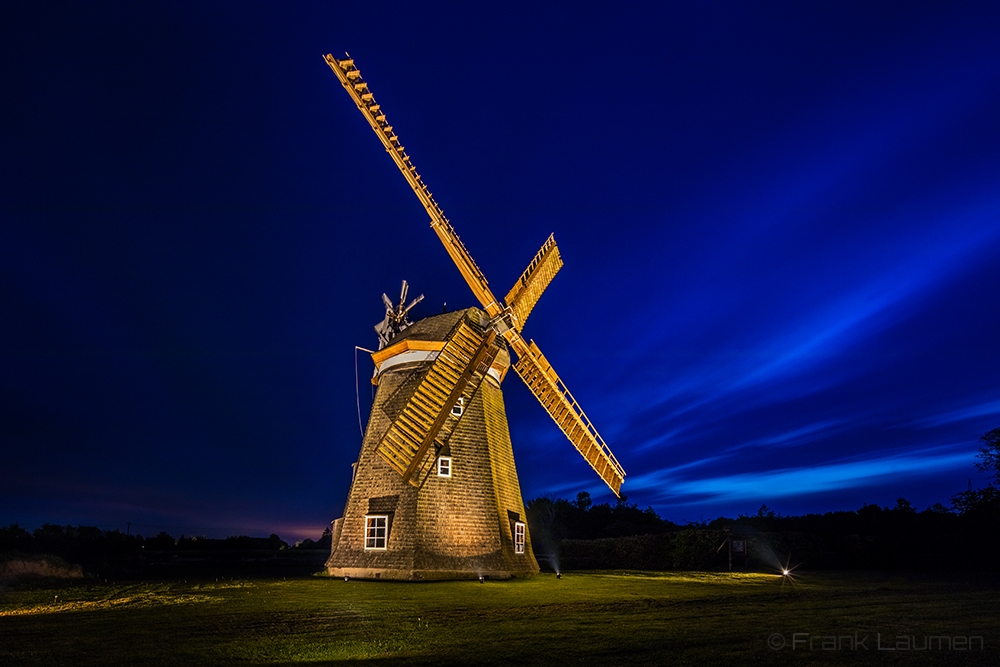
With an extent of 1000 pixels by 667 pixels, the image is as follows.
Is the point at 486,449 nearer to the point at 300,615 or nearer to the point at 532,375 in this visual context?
the point at 532,375

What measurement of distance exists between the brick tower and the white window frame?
32 mm

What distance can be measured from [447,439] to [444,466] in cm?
84

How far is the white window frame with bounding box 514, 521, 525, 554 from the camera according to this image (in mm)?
18734

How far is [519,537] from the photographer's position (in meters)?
19.1

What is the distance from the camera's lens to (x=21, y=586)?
663 inches

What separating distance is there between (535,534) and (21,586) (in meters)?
37.2

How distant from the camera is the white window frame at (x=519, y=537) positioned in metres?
18.7

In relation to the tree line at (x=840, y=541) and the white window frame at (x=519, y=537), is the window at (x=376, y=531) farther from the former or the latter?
the tree line at (x=840, y=541)

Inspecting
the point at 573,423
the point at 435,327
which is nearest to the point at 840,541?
→ the point at 573,423

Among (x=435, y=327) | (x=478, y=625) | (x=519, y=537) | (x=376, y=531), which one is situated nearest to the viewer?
(x=478, y=625)

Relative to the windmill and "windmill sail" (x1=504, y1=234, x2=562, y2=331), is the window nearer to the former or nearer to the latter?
the windmill

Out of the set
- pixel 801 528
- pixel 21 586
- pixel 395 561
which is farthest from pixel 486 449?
pixel 801 528

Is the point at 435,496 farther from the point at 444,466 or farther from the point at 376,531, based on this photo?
the point at 376,531

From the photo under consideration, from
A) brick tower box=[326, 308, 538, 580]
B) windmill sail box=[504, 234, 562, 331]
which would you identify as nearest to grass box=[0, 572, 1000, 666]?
brick tower box=[326, 308, 538, 580]
